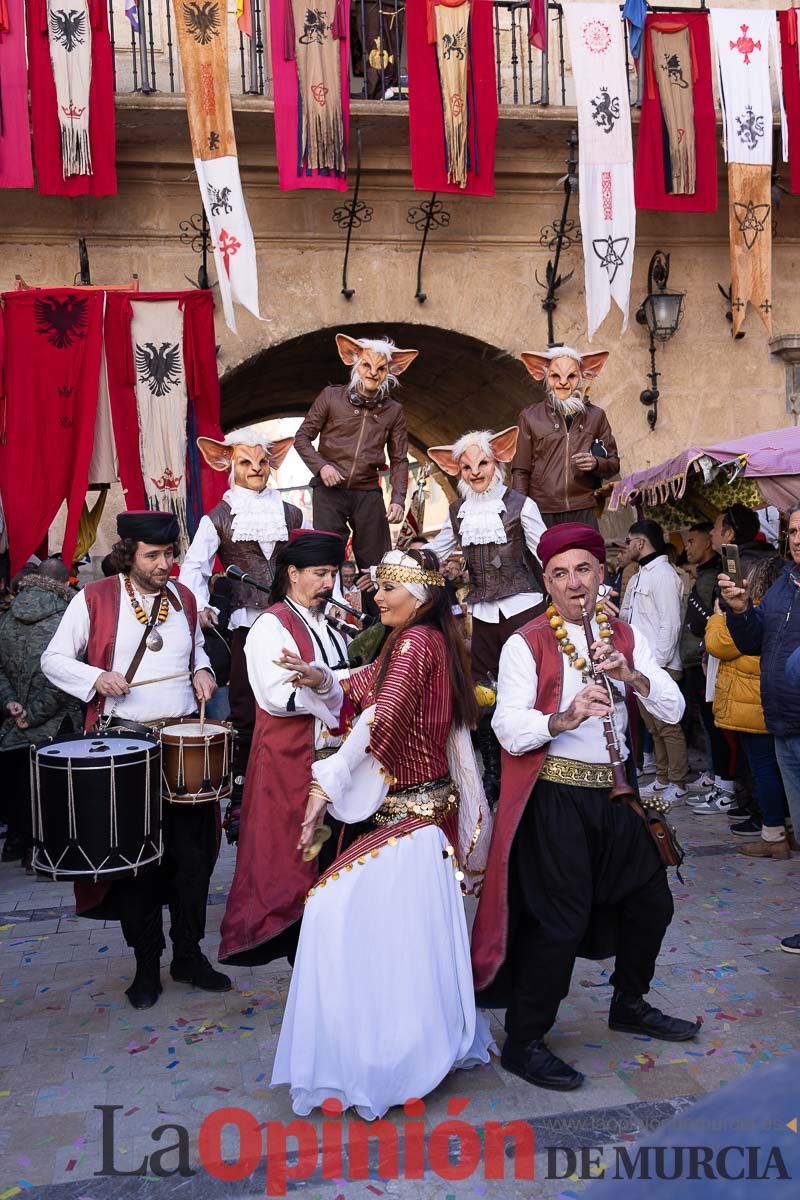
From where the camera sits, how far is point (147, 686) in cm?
463

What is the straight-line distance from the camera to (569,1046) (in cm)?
400

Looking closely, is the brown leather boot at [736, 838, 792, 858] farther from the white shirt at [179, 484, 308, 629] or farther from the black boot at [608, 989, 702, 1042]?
the white shirt at [179, 484, 308, 629]

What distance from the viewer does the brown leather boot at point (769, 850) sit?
256 inches

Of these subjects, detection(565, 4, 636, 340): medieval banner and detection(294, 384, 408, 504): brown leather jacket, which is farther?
detection(565, 4, 636, 340): medieval banner

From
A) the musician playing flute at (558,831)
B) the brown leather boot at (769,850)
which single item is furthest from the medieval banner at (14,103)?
the brown leather boot at (769,850)

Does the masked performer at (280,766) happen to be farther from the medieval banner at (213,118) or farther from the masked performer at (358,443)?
the medieval banner at (213,118)

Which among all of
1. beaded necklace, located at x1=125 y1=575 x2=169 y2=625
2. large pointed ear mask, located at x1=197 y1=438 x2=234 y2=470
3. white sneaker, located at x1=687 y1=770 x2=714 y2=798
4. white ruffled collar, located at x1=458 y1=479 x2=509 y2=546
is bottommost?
white sneaker, located at x1=687 y1=770 x2=714 y2=798

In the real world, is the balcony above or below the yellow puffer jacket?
above

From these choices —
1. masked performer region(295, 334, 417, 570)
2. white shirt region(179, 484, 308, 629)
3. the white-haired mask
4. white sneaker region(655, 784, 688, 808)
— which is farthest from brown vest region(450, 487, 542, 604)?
white sneaker region(655, 784, 688, 808)

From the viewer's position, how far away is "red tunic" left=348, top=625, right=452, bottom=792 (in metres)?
3.61

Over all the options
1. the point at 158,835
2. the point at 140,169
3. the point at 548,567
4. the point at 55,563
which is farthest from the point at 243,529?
the point at 140,169

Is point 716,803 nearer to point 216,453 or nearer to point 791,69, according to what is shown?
point 216,453

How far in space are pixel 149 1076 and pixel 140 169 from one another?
8.25 meters

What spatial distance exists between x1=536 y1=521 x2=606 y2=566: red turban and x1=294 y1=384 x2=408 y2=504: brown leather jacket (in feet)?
13.1
